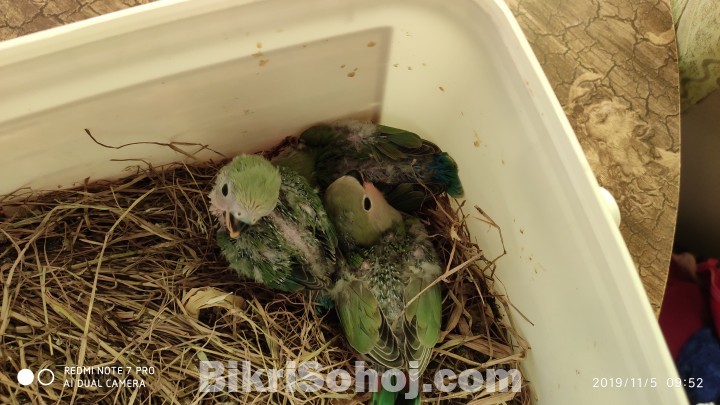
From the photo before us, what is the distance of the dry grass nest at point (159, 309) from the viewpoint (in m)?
0.94

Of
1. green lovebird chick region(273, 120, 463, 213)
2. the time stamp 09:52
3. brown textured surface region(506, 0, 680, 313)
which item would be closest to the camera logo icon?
green lovebird chick region(273, 120, 463, 213)

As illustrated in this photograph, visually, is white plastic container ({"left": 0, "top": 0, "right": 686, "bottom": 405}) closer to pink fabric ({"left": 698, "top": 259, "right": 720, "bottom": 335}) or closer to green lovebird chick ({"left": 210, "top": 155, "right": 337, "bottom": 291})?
green lovebird chick ({"left": 210, "top": 155, "right": 337, "bottom": 291})

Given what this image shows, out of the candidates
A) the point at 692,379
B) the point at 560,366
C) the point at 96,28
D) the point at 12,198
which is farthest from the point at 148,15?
the point at 692,379

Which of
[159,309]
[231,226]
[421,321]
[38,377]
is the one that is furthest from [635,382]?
[38,377]

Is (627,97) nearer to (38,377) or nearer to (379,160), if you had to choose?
(379,160)

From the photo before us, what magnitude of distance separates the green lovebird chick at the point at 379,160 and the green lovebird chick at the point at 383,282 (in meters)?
0.04

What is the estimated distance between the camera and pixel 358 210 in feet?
3.32

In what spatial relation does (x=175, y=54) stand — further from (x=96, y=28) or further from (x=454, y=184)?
(x=454, y=184)

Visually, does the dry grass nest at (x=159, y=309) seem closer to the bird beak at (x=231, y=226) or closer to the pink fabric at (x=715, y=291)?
the bird beak at (x=231, y=226)

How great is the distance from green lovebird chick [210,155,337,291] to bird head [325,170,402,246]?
4 cm

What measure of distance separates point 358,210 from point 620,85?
1.88 ft

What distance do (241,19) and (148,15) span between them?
130mm

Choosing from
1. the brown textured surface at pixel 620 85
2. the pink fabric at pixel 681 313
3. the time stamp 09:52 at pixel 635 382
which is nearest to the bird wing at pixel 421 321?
the time stamp 09:52 at pixel 635 382

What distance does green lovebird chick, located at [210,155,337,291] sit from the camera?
94cm
